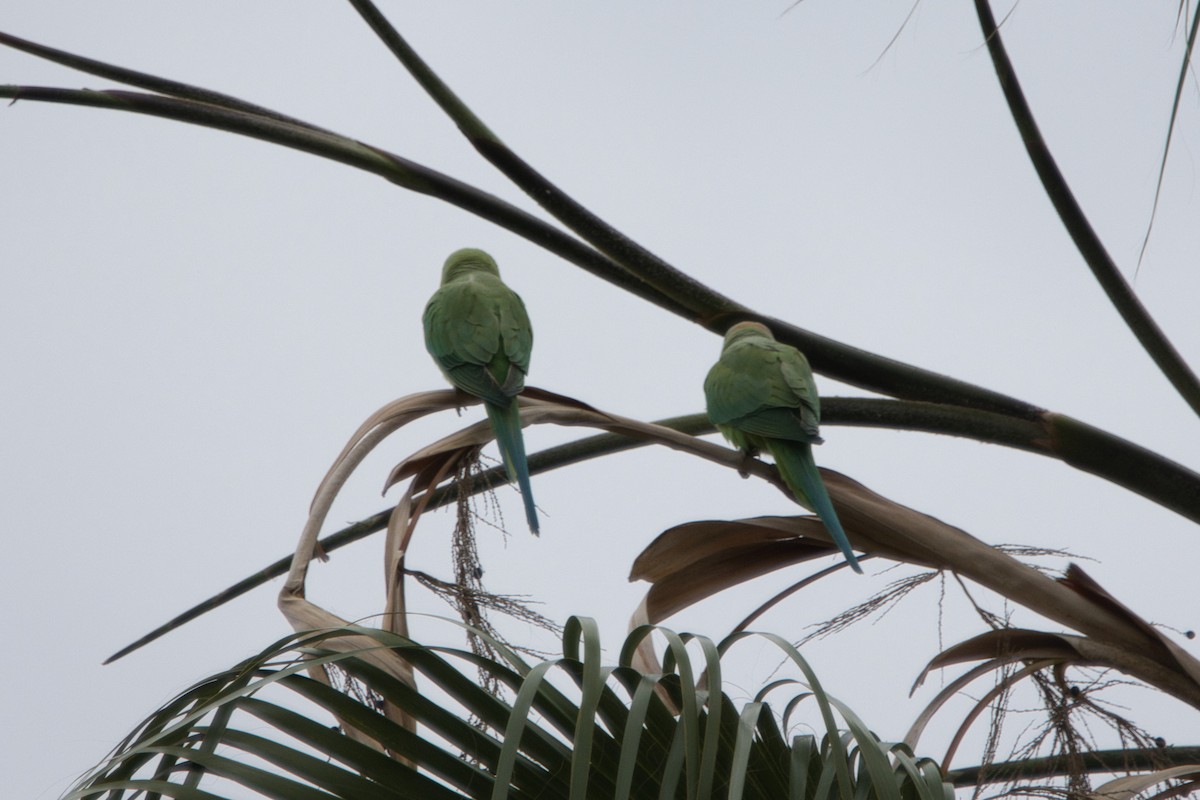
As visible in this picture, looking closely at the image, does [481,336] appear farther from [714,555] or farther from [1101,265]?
[1101,265]

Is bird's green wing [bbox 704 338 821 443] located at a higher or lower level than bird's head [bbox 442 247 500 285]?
lower

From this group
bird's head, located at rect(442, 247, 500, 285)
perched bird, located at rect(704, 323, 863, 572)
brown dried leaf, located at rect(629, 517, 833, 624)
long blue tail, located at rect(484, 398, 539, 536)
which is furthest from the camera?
bird's head, located at rect(442, 247, 500, 285)

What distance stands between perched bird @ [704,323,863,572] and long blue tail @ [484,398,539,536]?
50 cm

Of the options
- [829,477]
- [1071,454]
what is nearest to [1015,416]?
[1071,454]

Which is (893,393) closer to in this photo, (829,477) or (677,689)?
(829,477)

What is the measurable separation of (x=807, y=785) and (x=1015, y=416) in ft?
3.17

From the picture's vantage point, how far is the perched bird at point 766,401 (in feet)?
8.88

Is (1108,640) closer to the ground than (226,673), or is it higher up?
higher up

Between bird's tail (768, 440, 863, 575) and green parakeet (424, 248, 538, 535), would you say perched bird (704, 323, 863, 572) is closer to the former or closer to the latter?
bird's tail (768, 440, 863, 575)

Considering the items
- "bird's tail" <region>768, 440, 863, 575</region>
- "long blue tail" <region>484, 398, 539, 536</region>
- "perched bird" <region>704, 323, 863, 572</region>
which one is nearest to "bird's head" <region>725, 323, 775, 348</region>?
"perched bird" <region>704, 323, 863, 572</region>

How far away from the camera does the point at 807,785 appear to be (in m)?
1.45

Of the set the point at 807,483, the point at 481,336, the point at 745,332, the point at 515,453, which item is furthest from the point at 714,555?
the point at 481,336

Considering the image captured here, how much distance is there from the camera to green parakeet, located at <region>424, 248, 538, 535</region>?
2.46 metres

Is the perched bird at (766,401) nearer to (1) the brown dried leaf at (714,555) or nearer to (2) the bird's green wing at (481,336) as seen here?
(1) the brown dried leaf at (714,555)
